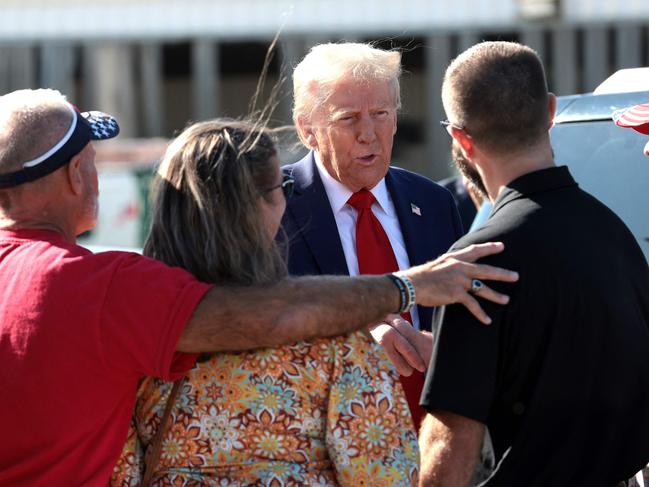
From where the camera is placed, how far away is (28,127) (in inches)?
106

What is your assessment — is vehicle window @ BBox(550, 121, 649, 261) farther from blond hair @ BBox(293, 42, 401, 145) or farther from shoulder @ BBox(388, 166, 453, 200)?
blond hair @ BBox(293, 42, 401, 145)

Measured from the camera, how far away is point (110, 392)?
8.40 feet

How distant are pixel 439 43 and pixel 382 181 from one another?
1662 cm

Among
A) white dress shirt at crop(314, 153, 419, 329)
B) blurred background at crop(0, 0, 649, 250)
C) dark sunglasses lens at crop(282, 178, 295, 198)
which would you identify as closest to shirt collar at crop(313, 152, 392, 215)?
white dress shirt at crop(314, 153, 419, 329)

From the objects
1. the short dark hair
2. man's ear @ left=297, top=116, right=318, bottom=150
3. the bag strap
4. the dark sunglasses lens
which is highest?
the short dark hair

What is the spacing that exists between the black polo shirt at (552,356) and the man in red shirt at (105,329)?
0.25ft

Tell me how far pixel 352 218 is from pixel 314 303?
4.68 ft

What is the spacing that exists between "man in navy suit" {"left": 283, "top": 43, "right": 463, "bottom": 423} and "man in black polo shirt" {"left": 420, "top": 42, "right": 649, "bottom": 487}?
1.17 meters

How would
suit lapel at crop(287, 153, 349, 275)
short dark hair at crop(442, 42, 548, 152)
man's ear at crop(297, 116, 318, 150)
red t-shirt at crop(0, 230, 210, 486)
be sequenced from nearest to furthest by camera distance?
1. red t-shirt at crop(0, 230, 210, 486)
2. short dark hair at crop(442, 42, 548, 152)
3. suit lapel at crop(287, 153, 349, 275)
4. man's ear at crop(297, 116, 318, 150)

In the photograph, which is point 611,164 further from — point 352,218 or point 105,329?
point 105,329

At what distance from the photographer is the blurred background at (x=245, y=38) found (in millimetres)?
19609

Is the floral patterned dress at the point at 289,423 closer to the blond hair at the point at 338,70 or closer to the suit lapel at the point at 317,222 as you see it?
the suit lapel at the point at 317,222

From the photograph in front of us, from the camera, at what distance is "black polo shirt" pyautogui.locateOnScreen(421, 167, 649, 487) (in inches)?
104

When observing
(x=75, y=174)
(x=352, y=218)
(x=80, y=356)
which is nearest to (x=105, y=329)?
(x=80, y=356)
